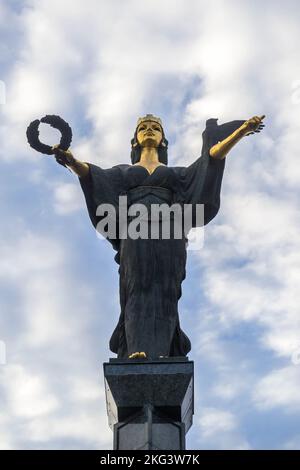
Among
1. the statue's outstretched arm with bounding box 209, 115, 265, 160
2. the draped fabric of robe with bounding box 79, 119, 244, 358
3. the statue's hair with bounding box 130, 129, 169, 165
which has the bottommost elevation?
the draped fabric of robe with bounding box 79, 119, 244, 358

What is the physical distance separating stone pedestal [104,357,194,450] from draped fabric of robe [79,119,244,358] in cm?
59

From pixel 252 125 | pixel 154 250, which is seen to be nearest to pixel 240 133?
pixel 252 125

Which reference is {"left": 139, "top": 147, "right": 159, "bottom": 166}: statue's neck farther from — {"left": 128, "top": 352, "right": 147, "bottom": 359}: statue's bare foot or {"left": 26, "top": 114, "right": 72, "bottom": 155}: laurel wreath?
{"left": 128, "top": 352, "right": 147, "bottom": 359}: statue's bare foot

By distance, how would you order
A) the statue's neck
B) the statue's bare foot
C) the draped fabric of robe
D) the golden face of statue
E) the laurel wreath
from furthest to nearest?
1. the golden face of statue
2. the statue's neck
3. the laurel wreath
4. the draped fabric of robe
5. the statue's bare foot

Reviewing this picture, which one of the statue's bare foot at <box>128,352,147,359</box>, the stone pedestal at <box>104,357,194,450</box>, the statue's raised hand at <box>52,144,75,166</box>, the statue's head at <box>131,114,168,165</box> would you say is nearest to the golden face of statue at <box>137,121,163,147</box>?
the statue's head at <box>131,114,168,165</box>

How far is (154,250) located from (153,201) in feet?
2.55

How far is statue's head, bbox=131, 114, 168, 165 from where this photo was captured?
15.5m

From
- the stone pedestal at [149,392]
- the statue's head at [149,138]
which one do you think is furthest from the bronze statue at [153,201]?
the stone pedestal at [149,392]

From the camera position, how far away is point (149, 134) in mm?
15477

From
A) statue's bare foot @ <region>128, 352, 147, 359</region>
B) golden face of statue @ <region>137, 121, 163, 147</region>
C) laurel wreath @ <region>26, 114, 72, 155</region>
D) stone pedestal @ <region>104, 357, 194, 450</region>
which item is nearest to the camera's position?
stone pedestal @ <region>104, 357, 194, 450</region>

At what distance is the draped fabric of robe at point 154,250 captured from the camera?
43.7 feet

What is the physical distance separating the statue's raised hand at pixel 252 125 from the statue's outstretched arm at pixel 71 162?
89.9 inches
